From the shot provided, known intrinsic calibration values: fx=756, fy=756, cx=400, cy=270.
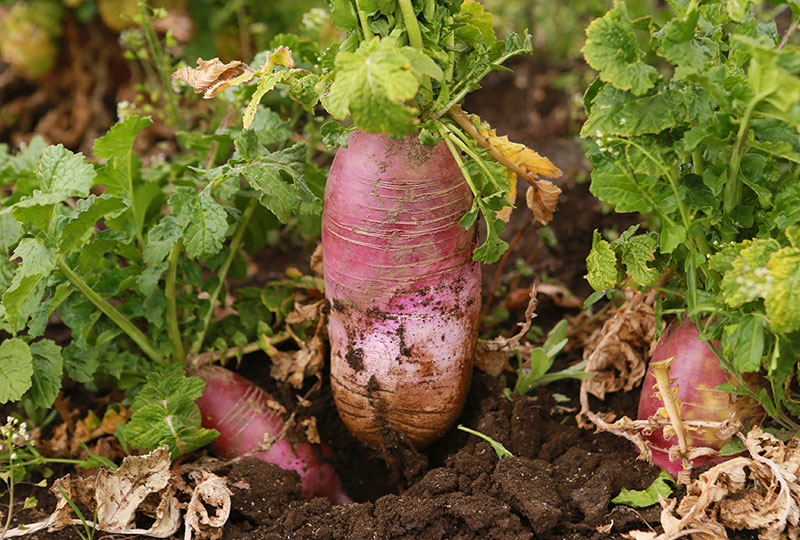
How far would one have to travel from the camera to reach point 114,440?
2.11 m

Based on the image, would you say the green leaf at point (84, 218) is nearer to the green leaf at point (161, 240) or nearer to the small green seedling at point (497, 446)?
the green leaf at point (161, 240)

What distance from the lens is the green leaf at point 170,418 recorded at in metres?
1.80

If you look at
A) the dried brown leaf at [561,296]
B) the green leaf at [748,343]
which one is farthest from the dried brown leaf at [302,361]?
the green leaf at [748,343]

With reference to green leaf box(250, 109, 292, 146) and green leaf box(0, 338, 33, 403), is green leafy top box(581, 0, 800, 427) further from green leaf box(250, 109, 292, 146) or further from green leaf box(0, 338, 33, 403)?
green leaf box(0, 338, 33, 403)

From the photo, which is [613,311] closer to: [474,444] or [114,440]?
[474,444]

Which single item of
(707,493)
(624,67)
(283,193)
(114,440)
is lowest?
(114,440)

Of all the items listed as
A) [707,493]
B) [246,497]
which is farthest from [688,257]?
[246,497]

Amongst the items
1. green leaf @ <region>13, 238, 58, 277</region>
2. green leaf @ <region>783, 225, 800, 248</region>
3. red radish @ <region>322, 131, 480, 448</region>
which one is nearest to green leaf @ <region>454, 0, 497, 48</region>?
red radish @ <region>322, 131, 480, 448</region>

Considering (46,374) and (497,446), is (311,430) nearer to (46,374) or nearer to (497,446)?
(497,446)

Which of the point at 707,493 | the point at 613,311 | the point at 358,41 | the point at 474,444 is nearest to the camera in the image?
the point at 707,493

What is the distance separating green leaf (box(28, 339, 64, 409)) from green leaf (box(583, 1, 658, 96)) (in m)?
1.40

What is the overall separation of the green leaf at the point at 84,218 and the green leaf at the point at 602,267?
1.09 metres

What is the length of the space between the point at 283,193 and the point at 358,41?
0.38m

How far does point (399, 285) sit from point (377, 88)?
0.56 m
